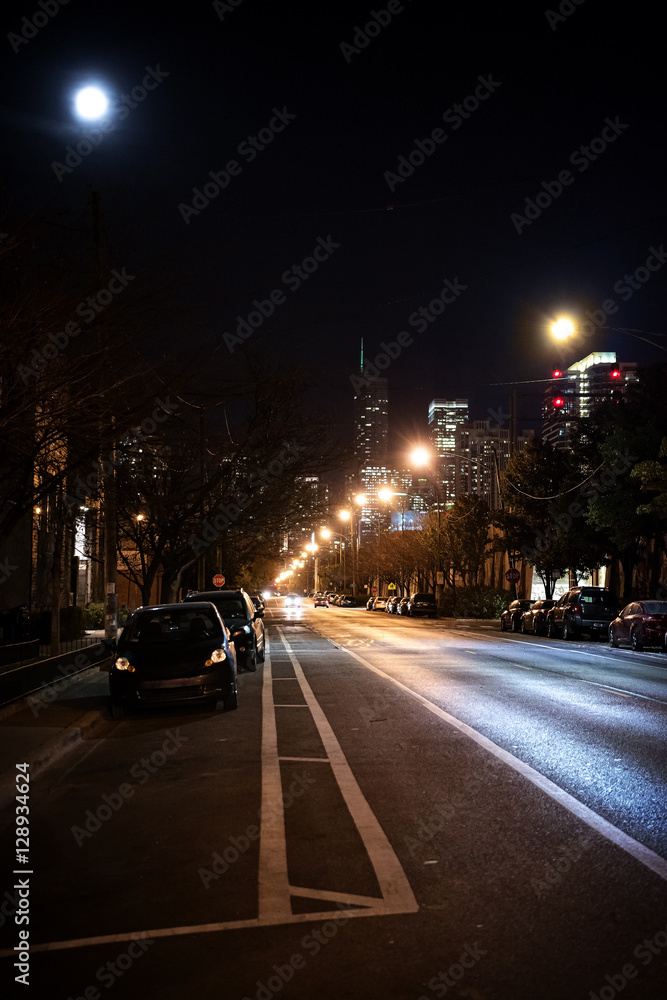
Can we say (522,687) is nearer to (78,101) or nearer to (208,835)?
(208,835)

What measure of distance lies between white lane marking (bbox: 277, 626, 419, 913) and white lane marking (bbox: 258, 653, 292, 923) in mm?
552

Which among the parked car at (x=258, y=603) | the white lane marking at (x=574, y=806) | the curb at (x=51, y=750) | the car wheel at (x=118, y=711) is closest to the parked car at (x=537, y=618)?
the parked car at (x=258, y=603)

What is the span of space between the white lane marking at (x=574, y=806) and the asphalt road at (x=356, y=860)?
1.1 inches

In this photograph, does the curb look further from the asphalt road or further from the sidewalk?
the asphalt road

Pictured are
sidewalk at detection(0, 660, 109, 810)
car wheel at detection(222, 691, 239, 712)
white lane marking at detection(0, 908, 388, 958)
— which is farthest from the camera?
car wheel at detection(222, 691, 239, 712)

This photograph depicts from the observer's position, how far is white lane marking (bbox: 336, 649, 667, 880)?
19.2 ft

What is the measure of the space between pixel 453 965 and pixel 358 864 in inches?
64.9

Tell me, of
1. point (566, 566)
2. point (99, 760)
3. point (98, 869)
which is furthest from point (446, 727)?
point (566, 566)

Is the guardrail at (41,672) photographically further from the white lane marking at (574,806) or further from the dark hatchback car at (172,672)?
the white lane marking at (574,806)

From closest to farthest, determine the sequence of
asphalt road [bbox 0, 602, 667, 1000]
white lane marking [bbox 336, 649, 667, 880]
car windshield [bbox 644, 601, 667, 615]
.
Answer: asphalt road [bbox 0, 602, 667, 1000] → white lane marking [bbox 336, 649, 667, 880] → car windshield [bbox 644, 601, 667, 615]

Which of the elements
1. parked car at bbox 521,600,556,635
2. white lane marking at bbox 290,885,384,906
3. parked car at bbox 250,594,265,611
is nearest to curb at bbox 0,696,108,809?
white lane marking at bbox 290,885,384,906

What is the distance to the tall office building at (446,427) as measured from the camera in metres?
121

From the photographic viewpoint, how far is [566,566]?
45.0 m

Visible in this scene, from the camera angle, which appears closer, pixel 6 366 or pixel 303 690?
pixel 6 366
